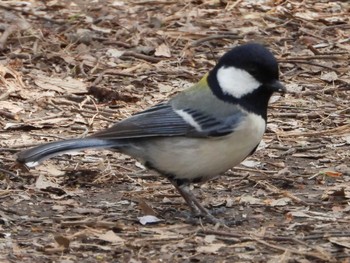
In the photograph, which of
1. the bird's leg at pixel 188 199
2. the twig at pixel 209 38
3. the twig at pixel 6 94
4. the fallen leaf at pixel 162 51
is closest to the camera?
the bird's leg at pixel 188 199

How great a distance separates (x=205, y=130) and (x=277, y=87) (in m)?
0.52

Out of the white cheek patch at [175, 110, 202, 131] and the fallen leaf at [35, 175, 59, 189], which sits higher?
the white cheek patch at [175, 110, 202, 131]

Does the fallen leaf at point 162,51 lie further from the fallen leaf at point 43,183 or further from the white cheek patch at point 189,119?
the white cheek patch at point 189,119

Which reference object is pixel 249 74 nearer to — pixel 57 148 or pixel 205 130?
pixel 205 130

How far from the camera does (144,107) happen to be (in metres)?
8.39

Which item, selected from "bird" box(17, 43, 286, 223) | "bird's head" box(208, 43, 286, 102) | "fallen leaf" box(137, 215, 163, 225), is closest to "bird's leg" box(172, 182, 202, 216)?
"bird" box(17, 43, 286, 223)

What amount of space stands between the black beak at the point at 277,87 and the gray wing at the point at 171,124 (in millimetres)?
245

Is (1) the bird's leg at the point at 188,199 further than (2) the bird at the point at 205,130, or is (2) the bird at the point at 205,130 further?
(1) the bird's leg at the point at 188,199

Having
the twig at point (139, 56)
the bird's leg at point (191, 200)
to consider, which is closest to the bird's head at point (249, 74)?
the bird's leg at point (191, 200)

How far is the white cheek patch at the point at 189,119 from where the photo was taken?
20.4 ft

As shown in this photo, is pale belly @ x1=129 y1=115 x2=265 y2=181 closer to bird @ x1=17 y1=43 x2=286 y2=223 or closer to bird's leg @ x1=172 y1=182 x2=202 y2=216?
bird @ x1=17 y1=43 x2=286 y2=223

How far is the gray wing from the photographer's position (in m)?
6.14

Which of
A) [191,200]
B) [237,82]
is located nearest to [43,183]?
[191,200]

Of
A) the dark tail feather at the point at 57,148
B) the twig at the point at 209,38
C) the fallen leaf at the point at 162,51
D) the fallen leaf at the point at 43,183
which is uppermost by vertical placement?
the dark tail feather at the point at 57,148
